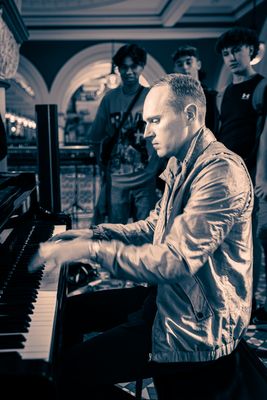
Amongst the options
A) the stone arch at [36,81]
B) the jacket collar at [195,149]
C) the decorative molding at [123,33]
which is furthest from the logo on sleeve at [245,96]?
the stone arch at [36,81]

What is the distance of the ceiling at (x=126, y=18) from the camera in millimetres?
9297

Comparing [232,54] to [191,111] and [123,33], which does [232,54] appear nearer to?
[191,111]

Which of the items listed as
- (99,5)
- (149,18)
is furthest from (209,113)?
(149,18)

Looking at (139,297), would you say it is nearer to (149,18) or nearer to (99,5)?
(99,5)

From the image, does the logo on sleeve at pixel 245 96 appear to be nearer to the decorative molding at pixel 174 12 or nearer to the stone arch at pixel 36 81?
the decorative molding at pixel 174 12

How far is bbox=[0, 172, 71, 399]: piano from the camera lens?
0.93m

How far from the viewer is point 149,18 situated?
33.1ft

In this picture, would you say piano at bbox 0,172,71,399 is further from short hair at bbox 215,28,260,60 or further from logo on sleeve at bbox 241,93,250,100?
short hair at bbox 215,28,260,60

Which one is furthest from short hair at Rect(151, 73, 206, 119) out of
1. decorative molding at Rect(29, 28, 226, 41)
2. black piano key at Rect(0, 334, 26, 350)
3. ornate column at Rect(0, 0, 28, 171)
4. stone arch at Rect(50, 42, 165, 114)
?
stone arch at Rect(50, 42, 165, 114)

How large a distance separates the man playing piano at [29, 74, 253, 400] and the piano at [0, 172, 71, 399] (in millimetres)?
151

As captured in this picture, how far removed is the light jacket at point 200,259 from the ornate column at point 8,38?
5.54 feet

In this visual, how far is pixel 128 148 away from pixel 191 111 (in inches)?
86.3

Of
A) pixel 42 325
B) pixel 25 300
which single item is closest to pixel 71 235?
pixel 25 300

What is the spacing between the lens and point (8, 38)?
298 centimetres
